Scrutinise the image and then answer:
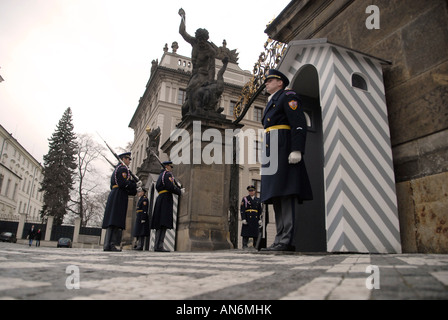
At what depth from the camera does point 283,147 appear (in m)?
4.75

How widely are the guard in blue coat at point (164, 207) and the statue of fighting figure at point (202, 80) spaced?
1.84m

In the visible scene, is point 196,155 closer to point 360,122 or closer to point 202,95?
point 202,95

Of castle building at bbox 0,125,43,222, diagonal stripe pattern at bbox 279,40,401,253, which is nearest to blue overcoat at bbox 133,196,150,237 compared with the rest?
diagonal stripe pattern at bbox 279,40,401,253

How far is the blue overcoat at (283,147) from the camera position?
456 cm

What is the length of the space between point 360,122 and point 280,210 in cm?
166

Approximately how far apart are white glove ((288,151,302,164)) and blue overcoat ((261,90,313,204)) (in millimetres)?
72

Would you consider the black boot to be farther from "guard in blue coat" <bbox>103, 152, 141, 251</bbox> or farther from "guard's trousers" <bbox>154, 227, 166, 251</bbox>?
"guard in blue coat" <bbox>103, 152, 141, 251</bbox>

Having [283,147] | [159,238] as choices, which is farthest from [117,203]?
[283,147]

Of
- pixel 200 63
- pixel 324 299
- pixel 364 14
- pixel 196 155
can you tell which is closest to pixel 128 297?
pixel 324 299

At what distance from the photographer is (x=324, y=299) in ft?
3.85

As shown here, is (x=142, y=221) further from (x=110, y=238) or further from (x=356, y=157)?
(x=356, y=157)

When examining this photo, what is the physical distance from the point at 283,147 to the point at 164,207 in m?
4.53

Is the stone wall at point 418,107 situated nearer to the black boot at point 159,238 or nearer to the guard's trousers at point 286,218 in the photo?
the guard's trousers at point 286,218

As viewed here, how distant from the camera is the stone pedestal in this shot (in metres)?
8.11
